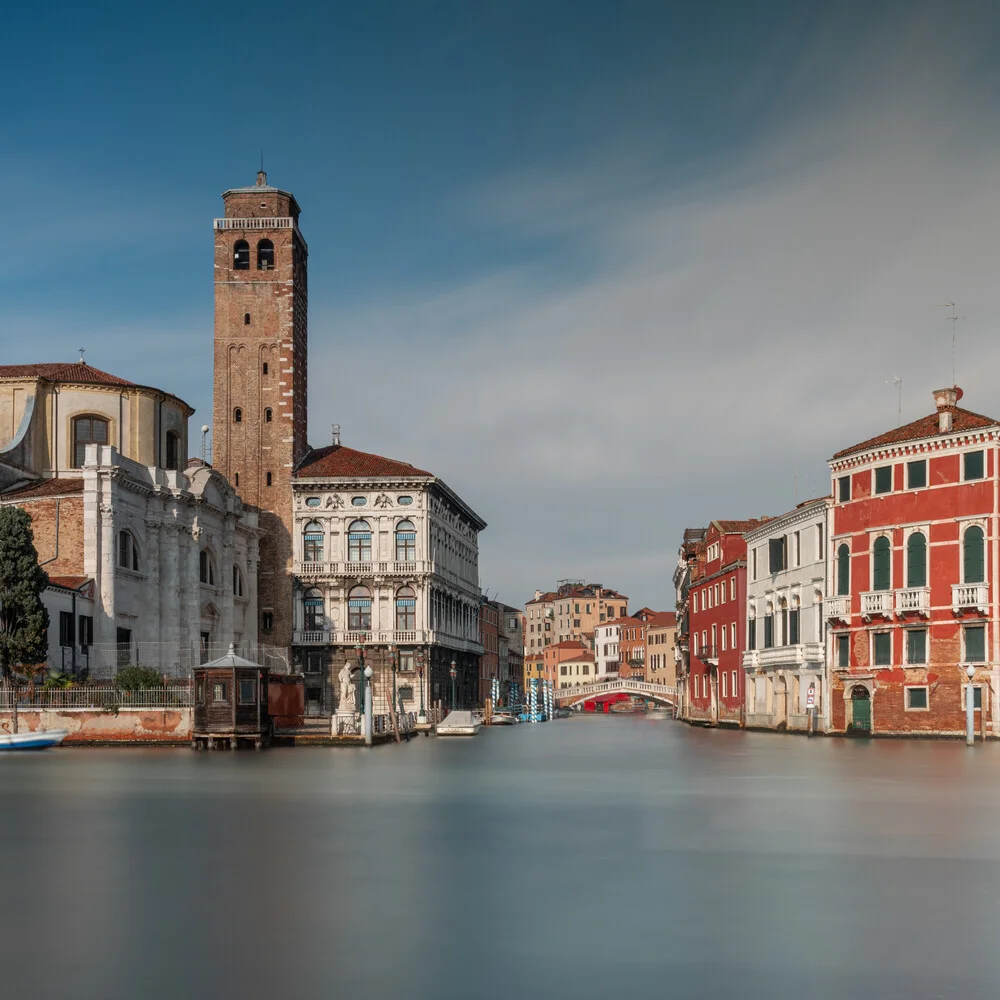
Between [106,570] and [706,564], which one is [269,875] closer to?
[106,570]

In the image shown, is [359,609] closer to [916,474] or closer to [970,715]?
[916,474]

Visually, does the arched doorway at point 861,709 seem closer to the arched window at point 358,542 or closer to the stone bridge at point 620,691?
the arched window at point 358,542

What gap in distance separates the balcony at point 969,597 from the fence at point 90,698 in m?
21.6

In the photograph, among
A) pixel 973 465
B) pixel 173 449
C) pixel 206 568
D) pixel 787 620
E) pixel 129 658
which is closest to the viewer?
pixel 973 465

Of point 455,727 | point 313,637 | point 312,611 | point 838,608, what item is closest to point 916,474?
point 838,608

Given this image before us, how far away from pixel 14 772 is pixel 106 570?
18.8 metres

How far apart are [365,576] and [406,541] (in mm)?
2458

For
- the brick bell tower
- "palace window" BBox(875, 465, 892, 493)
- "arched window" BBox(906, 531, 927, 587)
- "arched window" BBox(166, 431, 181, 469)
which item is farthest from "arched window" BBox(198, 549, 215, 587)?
"arched window" BBox(906, 531, 927, 587)

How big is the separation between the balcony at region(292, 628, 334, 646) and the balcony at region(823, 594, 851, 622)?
2589cm

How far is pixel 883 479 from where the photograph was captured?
4175cm

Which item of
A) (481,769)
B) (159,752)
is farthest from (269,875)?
(159,752)

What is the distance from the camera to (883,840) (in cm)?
1554

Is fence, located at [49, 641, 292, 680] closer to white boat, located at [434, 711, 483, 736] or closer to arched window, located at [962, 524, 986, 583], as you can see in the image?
white boat, located at [434, 711, 483, 736]

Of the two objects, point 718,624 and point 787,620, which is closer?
point 787,620
